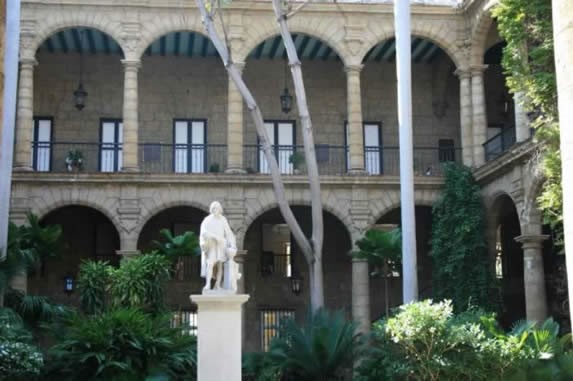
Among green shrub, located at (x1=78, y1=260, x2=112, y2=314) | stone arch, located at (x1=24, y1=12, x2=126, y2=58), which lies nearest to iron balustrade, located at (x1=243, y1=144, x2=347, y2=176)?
stone arch, located at (x1=24, y1=12, x2=126, y2=58)

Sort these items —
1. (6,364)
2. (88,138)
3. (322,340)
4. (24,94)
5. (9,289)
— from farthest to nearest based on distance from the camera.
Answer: (88,138) → (24,94) → (9,289) → (322,340) → (6,364)

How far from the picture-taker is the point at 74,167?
81.1 feet

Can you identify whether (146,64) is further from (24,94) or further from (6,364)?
(6,364)

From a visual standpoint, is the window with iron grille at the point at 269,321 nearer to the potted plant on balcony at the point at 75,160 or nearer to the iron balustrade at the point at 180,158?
the iron balustrade at the point at 180,158

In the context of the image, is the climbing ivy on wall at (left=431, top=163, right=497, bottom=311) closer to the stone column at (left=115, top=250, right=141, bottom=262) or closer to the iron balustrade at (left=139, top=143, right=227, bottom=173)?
the iron balustrade at (left=139, top=143, right=227, bottom=173)

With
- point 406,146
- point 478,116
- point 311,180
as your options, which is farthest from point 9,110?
point 478,116

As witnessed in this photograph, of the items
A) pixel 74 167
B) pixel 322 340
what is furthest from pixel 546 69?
pixel 74 167

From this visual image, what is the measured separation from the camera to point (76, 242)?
2627 cm

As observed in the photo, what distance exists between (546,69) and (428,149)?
35.6ft

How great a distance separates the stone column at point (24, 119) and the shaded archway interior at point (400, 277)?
34.2 ft

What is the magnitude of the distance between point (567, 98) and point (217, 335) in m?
7.82

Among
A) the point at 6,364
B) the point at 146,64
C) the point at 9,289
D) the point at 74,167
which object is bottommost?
the point at 6,364


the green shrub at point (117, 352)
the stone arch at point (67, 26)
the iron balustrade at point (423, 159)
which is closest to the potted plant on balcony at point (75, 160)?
the stone arch at point (67, 26)

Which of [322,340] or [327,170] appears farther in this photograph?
[327,170]
